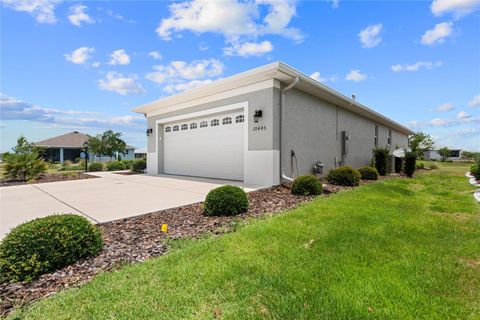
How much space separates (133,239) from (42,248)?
3.75ft

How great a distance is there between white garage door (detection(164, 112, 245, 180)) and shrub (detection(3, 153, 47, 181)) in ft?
18.9

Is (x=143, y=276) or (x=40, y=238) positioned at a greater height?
(x=40, y=238)

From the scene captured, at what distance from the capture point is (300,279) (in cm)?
237

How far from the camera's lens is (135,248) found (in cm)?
334

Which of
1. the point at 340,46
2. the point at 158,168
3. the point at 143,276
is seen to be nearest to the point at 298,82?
the point at 340,46

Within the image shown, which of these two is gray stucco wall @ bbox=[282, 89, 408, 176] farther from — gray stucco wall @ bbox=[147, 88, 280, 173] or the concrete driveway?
the concrete driveway

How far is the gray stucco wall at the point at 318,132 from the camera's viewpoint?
885 cm

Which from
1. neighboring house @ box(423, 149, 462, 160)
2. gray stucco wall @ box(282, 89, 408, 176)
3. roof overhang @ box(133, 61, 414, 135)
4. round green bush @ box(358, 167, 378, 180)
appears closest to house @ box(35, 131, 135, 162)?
roof overhang @ box(133, 61, 414, 135)

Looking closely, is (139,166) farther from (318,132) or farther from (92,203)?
(318,132)

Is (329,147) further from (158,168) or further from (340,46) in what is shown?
(158,168)

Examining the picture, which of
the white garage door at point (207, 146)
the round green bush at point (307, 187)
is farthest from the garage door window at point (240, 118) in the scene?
the round green bush at point (307, 187)

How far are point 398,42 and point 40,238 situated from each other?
11812 mm

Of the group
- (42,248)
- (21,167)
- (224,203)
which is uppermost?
(21,167)

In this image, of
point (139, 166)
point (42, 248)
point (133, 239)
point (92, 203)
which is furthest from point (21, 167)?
point (42, 248)
